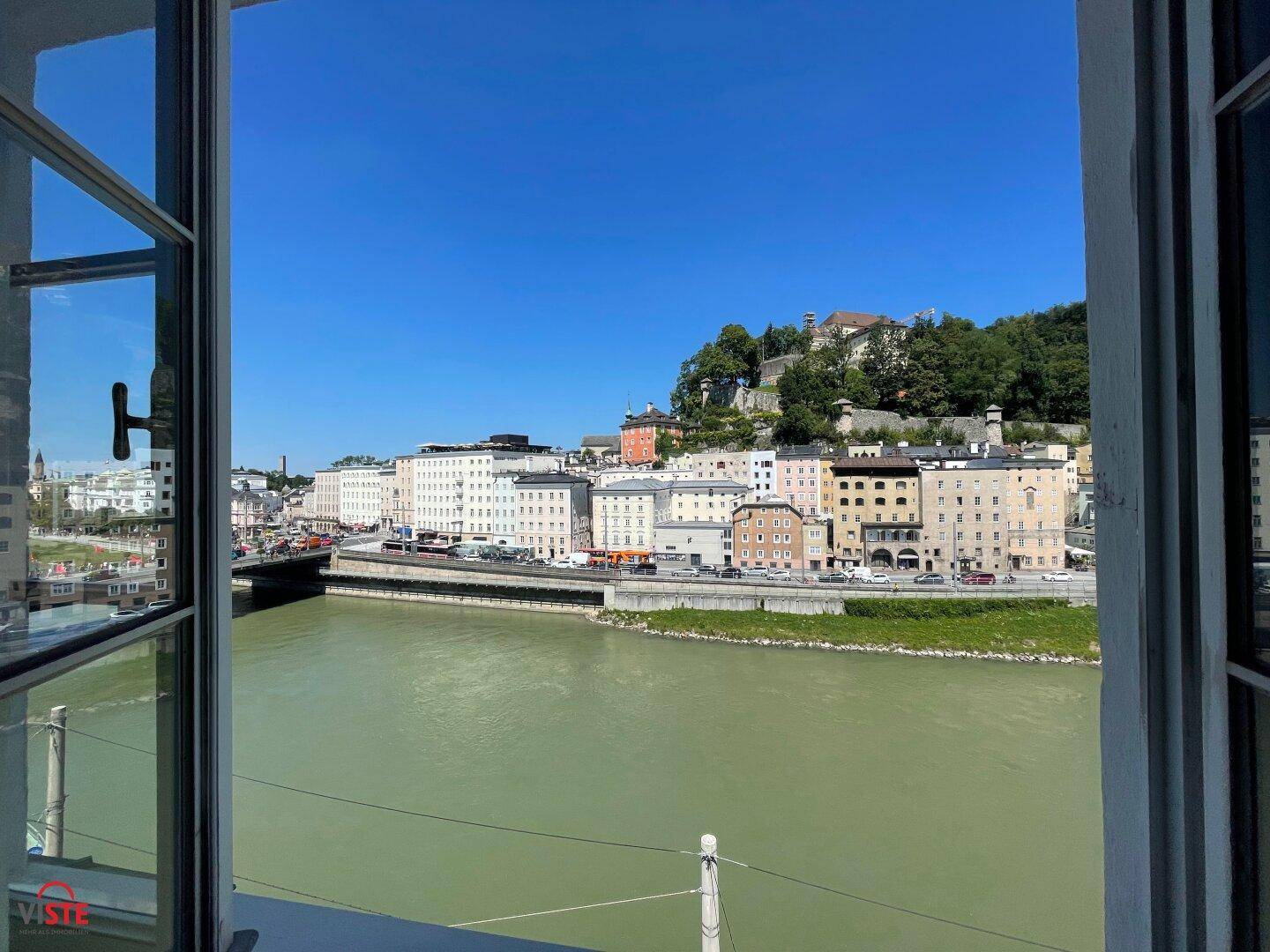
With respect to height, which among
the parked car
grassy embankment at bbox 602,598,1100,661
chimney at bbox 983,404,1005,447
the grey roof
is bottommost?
grassy embankment at bbox 602,598,1100,661

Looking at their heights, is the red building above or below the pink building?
above

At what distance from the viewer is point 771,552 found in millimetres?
12273

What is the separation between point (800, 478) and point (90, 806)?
45.2 feet

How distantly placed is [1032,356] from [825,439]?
20.9 ft

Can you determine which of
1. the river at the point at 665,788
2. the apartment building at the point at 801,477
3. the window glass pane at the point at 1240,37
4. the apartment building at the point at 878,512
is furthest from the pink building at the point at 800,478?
the window glass pane at the point at 1240,37

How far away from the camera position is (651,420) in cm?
2086

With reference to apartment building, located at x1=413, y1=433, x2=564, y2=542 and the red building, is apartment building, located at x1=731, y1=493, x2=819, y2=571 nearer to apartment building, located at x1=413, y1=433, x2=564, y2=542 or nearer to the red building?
apartment building, located at x1=413, y1=433, x2=564, y2=542

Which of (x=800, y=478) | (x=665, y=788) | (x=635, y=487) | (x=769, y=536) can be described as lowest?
(x=665, y=788)

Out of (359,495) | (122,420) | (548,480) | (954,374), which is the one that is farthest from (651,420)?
(122,420)

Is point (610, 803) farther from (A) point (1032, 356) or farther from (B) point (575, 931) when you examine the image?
(A) point (1032, 356)

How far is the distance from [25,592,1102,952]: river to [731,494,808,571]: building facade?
4.01 m

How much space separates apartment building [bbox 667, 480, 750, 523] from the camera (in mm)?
13750

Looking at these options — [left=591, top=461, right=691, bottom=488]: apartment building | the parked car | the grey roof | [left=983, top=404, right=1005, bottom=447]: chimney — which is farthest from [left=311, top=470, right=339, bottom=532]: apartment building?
[left=983, top=404, right=1005, bottom=447]: chimney

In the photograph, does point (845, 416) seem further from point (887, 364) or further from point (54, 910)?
point (54, 910)
